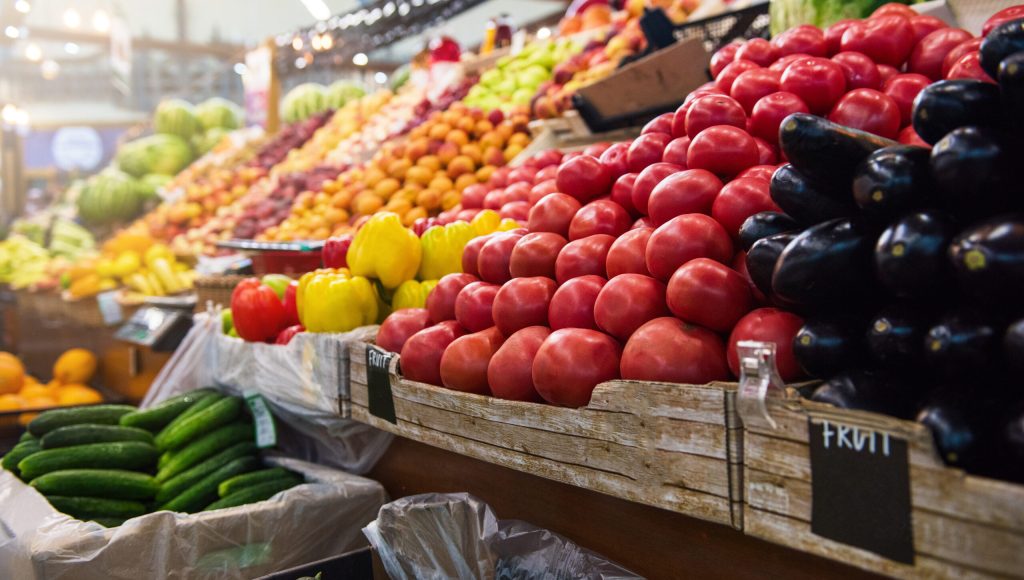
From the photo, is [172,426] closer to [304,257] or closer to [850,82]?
[304,257]

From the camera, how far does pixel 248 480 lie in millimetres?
2170

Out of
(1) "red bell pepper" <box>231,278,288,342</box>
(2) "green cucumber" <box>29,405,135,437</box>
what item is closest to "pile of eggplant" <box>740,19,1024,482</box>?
(1) "red bell pepper" <box>231,278,288,342</box>

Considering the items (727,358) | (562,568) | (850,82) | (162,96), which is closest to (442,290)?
(562,568)

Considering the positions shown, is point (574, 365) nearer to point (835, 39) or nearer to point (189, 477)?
point (835, 39)

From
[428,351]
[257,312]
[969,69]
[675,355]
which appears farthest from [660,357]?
[257,312]

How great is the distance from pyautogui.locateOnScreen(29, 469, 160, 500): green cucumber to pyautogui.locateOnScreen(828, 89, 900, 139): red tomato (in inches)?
78.6

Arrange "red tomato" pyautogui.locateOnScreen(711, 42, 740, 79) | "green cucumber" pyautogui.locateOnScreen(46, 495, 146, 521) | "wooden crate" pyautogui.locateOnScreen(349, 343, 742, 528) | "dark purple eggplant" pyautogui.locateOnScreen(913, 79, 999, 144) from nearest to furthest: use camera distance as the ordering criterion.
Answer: "dark purple eggplant" pyautogui.locateOnScreen(913, 79, 999, 144)
"wooden crate" pyautogui.locateOnScreen(349, 343, 742, 528)
"red tomato" pyautogui.locateOnScreen(711, 42, 740, 79)
"green cucumber" pyautogui.locateOnScreen(46, 495, 146, 521)

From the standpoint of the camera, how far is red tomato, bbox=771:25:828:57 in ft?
5.39

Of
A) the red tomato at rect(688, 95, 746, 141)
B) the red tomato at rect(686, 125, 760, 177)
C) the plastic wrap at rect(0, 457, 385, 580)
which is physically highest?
the red tomato at rect(688, 95, 746, 141)

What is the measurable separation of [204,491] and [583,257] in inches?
54.3

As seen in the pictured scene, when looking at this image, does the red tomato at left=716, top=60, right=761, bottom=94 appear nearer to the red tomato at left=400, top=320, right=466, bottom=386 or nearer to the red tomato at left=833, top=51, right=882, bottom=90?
the red tomato at left=833, top=51, right=882, bottom=90

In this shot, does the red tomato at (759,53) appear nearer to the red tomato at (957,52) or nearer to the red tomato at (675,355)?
the red tomato at (957,52)

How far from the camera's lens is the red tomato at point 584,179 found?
1.62 m

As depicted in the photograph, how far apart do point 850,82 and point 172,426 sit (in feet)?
6.88
